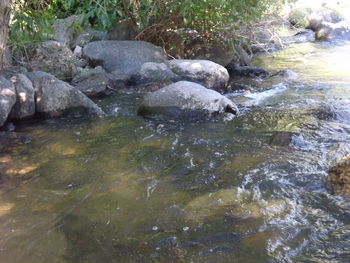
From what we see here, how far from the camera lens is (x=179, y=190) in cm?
376

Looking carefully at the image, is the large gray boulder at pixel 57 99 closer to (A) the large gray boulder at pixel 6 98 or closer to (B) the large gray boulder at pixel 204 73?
(A) the large gray boulder at pixel 6 98

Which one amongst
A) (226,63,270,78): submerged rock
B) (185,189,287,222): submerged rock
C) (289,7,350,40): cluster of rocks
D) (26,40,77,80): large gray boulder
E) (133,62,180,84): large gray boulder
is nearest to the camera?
(185,189,287,222): submerged rock

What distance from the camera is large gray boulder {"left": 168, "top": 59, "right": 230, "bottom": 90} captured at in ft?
26.3

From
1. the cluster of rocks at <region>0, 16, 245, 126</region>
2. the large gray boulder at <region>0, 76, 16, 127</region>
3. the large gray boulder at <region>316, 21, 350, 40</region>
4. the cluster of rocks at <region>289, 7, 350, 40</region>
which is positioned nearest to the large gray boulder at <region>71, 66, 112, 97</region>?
the cluster of rocks at <region>0, 16, 245, 126</region>

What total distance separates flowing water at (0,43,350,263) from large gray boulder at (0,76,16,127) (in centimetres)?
30

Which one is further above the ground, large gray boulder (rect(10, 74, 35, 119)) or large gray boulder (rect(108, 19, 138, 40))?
large gray boulder (rect(108, 19, 138, 40))

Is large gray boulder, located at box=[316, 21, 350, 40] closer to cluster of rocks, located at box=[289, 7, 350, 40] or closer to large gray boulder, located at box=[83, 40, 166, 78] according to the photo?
cluster of rocks, located at box=[289, 7, 350, 40]

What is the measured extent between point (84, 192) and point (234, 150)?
1.86 m

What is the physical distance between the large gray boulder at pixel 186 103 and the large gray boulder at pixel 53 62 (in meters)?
2.24

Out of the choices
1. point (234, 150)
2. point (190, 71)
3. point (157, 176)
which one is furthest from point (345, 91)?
point (157, 176)

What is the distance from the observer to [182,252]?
282cm

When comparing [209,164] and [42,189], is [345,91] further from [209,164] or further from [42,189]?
[42,189]

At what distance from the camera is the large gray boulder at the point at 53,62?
25.0 feet

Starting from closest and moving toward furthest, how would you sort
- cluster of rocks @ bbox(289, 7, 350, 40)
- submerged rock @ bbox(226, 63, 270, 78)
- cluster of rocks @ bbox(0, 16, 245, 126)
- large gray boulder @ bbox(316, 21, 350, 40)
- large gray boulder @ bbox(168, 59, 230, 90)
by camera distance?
cluster of rocks @ bbox(0, 16, 245, 126) < large gray boulder @ bbox(168, 59, 230, 90) < submerged rock @ bbox(226, 63, 270, 78) < large gray boulder @ bbox(316, 21, 350, 40) < cluster of rocks @ bbox(289, 7, 350, 40)
